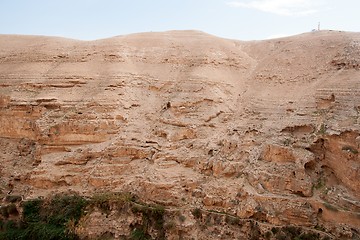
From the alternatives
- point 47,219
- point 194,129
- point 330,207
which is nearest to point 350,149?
point 330,207

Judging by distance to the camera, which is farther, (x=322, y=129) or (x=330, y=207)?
(x=322, y=129)

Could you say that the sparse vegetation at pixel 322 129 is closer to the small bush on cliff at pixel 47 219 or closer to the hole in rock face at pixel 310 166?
the hole in rock face at pixel 310 166

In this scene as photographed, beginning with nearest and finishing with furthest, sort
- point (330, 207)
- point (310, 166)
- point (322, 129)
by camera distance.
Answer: point (330, 207) → point (310, 166) → point (322, 129)

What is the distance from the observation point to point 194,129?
17.5 m

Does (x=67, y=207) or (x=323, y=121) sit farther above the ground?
(x=323, y=121)

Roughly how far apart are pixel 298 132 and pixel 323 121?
43.2 inches

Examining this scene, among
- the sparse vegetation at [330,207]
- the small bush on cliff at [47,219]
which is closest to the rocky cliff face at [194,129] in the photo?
the sparse vegetation at [330,207]

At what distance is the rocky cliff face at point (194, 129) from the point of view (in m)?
14.4

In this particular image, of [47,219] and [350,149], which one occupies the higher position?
[350,149]

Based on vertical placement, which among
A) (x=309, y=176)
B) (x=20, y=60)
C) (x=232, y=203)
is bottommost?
(x=232, y=203)

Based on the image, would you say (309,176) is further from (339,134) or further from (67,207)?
(67,207)

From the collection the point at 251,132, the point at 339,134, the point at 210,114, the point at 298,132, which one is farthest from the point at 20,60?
the point at 339,134

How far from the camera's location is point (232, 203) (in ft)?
48.7

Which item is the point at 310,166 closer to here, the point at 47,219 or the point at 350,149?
the point at 350,149
